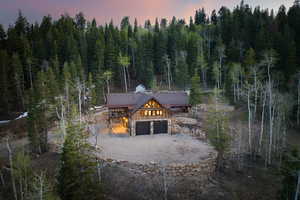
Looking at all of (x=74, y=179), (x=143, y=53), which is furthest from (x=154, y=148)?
(x=143, y=53)

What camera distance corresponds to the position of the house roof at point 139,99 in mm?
29406

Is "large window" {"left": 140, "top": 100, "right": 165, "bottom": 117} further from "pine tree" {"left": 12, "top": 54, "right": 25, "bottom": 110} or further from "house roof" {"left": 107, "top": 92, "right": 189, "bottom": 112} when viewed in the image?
"pine tree" {"left": 12, "top": 54, "right": 25, "bottom": 110}

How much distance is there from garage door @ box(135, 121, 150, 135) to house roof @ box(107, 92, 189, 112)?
98.6 inches

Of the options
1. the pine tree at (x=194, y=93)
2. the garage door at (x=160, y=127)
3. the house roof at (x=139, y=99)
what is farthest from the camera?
the pine tree at (x=194, y=93)

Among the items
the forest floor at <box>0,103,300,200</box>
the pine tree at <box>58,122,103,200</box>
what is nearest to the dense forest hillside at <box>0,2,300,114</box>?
the forest floor at <box>0,103,300,200</box>

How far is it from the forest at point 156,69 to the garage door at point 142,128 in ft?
28.9

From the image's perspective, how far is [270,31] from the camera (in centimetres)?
4456

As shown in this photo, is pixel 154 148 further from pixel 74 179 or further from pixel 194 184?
pixel 74 179

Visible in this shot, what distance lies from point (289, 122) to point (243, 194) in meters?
18.7

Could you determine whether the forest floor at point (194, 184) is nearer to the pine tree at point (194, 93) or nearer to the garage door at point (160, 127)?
the garage door at point (160, 127)

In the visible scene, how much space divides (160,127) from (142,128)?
100.0 inches

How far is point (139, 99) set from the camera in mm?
30719

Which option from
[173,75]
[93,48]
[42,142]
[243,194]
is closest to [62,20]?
[93,48]

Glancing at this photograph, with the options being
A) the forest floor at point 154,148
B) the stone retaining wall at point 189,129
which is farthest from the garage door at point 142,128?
the stone retaining wall at point 189,129
